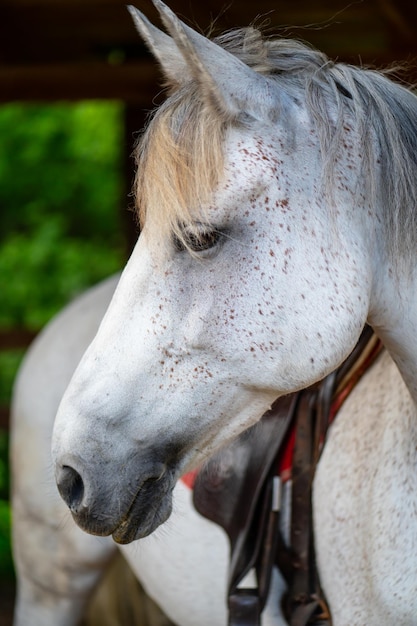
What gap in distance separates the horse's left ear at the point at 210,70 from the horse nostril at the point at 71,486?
0.66 metres

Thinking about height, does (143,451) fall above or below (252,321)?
below

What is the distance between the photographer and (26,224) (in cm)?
834

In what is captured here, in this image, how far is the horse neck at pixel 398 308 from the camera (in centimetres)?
141

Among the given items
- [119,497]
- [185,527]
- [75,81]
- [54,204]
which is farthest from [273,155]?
[54,204]

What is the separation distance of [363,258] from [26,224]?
735 centimetres

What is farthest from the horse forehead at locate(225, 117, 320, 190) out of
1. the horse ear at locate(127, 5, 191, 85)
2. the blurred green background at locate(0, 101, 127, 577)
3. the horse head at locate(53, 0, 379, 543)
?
the blurred green background at locate(0, 101, 127, 577)

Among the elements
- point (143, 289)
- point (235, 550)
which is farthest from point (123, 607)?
point (143, 289)

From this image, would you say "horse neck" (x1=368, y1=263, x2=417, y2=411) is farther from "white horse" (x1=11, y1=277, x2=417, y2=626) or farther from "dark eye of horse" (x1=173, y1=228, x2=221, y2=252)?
"dark eye of horse" (x1=173, y1=228, x2=221, y2=252)

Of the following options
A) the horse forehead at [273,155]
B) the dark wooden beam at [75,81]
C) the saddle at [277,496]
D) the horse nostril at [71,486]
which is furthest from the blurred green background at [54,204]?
the horse forehead at [273,155]

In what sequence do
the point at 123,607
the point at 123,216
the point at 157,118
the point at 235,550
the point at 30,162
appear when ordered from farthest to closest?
1. the point at 30,162
2. the point at 123,216
3. the point at 123,607
4. the point at 235,550
5. the point at 157,118

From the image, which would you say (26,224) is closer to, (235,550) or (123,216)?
(123,216)

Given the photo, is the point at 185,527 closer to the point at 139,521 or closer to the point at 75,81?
the point at 139,521

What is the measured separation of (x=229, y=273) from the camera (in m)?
1.34

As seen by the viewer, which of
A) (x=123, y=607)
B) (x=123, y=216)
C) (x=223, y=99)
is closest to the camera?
(x=223, y=99)
